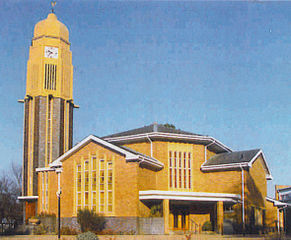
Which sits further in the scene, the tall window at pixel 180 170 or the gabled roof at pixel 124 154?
the tall window at pixel 180 170

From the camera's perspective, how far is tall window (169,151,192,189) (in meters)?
35.3

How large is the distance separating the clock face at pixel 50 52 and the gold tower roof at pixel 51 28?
1.94 metres

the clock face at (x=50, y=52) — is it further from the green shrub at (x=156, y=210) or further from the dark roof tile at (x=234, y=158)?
the green shrub at (x=156, y=210)

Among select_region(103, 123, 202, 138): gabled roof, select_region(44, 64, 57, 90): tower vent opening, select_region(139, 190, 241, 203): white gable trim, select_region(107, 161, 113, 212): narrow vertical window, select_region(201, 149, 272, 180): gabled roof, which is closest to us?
select_region(139, 190, 241, 203): white gable trim

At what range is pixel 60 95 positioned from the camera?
5338 cm

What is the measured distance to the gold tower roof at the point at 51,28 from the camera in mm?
55312

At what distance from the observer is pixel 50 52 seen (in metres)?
54.5

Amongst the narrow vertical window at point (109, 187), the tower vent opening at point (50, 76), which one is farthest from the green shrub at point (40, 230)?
the tower vent opening at point (50, 76)

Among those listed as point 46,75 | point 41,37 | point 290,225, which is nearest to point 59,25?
point 41,37

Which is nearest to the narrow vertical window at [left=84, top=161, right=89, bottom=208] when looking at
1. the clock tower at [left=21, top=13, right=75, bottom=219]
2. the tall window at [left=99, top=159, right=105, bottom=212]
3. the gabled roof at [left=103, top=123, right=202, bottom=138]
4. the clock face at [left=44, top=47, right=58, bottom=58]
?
the tall window at [left=99, top=159, right=105, bottom=212]

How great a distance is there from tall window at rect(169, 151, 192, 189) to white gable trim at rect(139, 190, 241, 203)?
4.05 meters

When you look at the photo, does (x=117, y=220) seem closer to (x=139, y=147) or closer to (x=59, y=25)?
(x=139, y=147)

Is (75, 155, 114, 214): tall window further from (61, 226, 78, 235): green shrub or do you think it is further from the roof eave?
the roof eave

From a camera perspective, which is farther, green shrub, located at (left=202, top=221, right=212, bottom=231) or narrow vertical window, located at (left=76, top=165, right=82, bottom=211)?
green shrub, located at (left=202, top=221, right=212, bottom=231)
